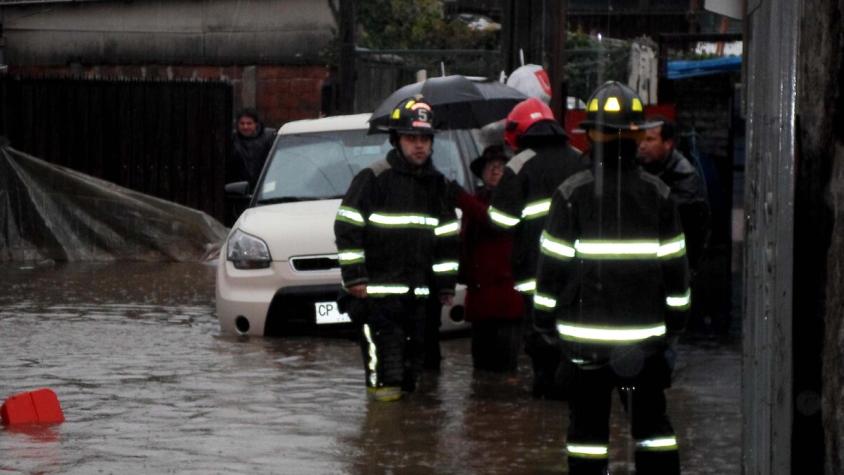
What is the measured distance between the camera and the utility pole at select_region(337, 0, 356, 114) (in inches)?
832

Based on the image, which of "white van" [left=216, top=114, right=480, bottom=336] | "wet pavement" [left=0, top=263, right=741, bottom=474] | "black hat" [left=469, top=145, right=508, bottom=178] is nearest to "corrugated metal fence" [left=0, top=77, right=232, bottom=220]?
"wet pavement" [left=0, top=263, right=741, bottom=474]

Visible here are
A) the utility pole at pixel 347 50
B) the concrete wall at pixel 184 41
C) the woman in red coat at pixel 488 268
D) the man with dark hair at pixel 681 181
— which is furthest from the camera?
the concrete wall at pixel 184 41

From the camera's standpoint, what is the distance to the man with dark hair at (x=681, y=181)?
31.5 feet

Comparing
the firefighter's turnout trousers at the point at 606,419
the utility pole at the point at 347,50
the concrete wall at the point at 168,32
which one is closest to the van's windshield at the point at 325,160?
the firefighter's turnout trousers at the point at 606,419

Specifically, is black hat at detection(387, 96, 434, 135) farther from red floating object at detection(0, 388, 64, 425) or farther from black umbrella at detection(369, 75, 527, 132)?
red floating object at detection(0, 388, 64, 425)

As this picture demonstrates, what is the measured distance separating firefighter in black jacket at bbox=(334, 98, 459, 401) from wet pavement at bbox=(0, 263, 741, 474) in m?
0.32

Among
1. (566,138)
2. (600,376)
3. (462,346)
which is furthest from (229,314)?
(600,376)

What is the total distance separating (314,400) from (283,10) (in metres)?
22.1

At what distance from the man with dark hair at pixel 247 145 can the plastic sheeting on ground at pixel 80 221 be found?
1679mm

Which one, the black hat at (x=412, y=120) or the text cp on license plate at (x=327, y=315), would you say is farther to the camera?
the text cp on license plate at (x=327, y=315)

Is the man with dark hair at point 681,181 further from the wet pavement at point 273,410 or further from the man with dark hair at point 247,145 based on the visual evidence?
the man with dark hair at point 247,145

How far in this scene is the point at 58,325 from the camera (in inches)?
549

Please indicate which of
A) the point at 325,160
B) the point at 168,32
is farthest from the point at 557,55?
the point at 168,32

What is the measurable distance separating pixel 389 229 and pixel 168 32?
Answer: 2319cm
